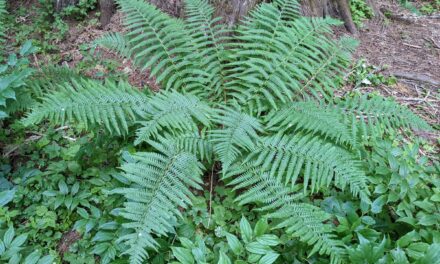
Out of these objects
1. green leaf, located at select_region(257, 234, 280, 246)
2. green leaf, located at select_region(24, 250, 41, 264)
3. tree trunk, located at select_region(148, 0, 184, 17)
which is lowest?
green leaf, located at select_region(24, 250, 41, 264)

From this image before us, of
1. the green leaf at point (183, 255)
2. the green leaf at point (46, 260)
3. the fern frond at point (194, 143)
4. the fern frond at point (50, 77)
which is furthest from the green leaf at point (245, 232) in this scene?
the fern frond at point (50, 77)

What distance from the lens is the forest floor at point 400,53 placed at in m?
3.60

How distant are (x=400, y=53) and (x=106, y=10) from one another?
10.6ft

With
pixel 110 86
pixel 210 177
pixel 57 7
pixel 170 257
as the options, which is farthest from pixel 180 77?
pixel 57 7

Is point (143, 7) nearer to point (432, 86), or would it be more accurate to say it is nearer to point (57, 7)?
point (57, 7)

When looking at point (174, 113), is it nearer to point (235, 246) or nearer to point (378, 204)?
point (235, 246)

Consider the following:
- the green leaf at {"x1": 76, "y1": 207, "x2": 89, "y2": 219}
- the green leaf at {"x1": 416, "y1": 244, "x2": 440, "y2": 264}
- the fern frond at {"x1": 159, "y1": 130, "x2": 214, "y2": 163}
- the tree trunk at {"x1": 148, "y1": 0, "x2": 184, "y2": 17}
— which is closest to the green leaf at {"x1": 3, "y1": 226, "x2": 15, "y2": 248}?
the green leaf at {"x1": 76, "y1": 207, "x2": 89, "y2": 219}

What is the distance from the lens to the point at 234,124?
2.58 meters

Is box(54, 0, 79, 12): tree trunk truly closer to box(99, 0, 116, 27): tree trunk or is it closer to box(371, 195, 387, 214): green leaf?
box(99, 0, 116, 27): tree trunk

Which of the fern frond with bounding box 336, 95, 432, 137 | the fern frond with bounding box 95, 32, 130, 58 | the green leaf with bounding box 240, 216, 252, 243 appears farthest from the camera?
the fern frond with bounding box 95, 32, 130, 58

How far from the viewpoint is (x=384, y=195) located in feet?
8.01

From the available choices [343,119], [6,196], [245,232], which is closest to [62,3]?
[6,196]

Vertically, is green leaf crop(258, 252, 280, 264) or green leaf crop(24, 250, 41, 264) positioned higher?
green leaf crop(258, 252, 280, 264)

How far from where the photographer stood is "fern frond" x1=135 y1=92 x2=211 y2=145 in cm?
250
